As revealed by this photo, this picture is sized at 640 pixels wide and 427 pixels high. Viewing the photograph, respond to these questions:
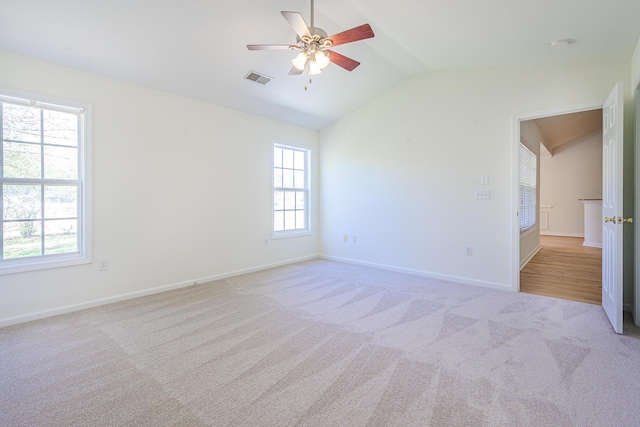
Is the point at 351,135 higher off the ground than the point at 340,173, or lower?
higher

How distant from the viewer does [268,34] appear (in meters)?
3.17

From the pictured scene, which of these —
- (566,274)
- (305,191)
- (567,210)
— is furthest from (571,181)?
(305,191)

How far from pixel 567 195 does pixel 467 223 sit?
701 cm

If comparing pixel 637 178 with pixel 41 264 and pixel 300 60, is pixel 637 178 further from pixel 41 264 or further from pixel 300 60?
pixel 41 264

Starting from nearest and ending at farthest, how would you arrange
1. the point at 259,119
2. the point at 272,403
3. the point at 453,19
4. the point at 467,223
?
the point at 272,403, the point at 453,19, the point at 467,223, the point at 259,119

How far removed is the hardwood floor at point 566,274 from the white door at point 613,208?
73cm

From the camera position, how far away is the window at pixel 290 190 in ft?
17.3

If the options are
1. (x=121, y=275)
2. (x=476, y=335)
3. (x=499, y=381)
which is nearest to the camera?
(x=499, y=381)

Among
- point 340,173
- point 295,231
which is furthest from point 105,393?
point 340,173

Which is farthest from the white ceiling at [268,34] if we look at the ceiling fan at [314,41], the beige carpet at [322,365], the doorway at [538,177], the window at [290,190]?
the beige carpet at [322,365]

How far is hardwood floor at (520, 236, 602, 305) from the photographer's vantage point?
12.3 feet

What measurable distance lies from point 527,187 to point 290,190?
4551 millimetres

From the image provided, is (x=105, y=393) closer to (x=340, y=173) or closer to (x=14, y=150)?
(x=14, y=150)

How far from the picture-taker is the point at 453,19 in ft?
9.36
